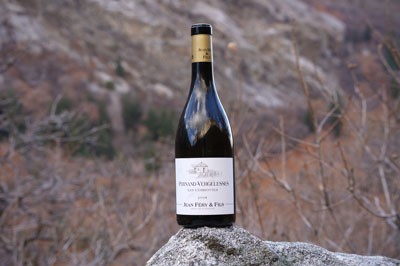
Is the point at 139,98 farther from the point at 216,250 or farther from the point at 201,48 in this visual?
the point at 216,250

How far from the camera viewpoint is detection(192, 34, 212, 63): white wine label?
208 cm

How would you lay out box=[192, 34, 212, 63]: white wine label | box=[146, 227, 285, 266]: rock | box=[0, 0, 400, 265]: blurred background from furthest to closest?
box=[0, 0, 400, 265]: blurred background < box=[192, 34, 212, 63]: white wine label < box=[146, 227, 285, 266]: rock

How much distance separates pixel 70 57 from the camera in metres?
27.4

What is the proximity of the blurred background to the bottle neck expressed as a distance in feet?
5.51

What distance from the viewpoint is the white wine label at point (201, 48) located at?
2084mm

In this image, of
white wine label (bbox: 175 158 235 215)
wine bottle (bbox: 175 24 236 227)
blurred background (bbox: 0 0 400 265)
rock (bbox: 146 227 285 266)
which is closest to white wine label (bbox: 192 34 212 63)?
wine bottle (bbox: 175 24 236 227)

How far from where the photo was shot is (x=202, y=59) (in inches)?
83.3

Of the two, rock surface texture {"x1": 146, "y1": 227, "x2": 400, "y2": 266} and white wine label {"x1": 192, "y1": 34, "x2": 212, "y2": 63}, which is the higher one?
white wine label {"x1": 192, "y1": 34, "x2": 212, "y2": 63}

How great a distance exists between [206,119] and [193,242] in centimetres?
39

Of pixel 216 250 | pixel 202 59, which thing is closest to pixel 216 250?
pixel 216 250

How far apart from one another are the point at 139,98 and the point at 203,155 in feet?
80.3

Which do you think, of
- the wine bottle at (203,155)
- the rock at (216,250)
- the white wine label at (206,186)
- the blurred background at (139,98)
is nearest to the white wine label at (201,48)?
the wine bottle at (203,155)

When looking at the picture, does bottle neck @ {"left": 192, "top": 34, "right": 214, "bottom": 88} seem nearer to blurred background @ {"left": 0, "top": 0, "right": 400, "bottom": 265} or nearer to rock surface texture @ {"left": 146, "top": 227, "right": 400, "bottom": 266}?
rock surface texture @ {"left": 146, "top": 227, "right": 400, "bottom": 266}

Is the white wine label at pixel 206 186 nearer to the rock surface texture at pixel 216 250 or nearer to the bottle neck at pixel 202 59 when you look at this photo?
the rock surface texture at pixel 216 250
